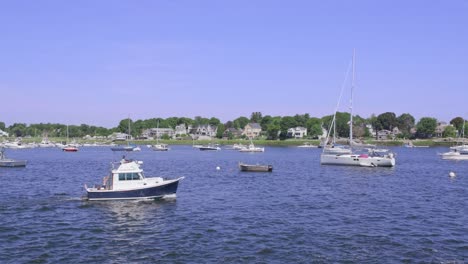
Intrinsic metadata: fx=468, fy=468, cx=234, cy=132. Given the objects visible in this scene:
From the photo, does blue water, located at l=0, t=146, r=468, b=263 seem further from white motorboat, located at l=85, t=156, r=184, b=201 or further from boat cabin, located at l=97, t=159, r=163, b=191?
boat cabin, located at l=97, t=159, r=163, b=191

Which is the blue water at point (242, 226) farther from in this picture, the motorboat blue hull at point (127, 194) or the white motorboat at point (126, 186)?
the white motorboat at point (126, 186)

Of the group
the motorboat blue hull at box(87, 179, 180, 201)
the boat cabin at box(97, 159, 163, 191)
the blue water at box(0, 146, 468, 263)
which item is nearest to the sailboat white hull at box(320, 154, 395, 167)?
the blue water at box(0, 146, 468, 263)

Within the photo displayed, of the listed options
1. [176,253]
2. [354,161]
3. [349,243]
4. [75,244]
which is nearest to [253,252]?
[176,253]

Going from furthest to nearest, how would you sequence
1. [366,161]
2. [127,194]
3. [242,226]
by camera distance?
[366,161], [127,194], [242,226]

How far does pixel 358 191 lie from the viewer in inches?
2178

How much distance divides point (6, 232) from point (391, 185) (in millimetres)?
47127

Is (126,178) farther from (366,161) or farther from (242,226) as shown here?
(366,161)

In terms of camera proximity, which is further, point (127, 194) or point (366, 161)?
point (366, 161)

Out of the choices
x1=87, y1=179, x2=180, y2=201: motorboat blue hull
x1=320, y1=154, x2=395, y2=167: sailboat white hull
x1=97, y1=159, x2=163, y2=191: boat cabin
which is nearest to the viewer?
x1=87, y1=179, x2=180, y2=201: motorboat blue hull

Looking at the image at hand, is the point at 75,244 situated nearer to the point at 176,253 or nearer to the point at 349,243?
the point at 176,253

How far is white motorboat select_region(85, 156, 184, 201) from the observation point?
43812mm

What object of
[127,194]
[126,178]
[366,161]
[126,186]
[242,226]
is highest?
[126,178]

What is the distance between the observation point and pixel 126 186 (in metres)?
44.1

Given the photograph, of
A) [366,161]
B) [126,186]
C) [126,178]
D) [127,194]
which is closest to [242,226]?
[127,194]
